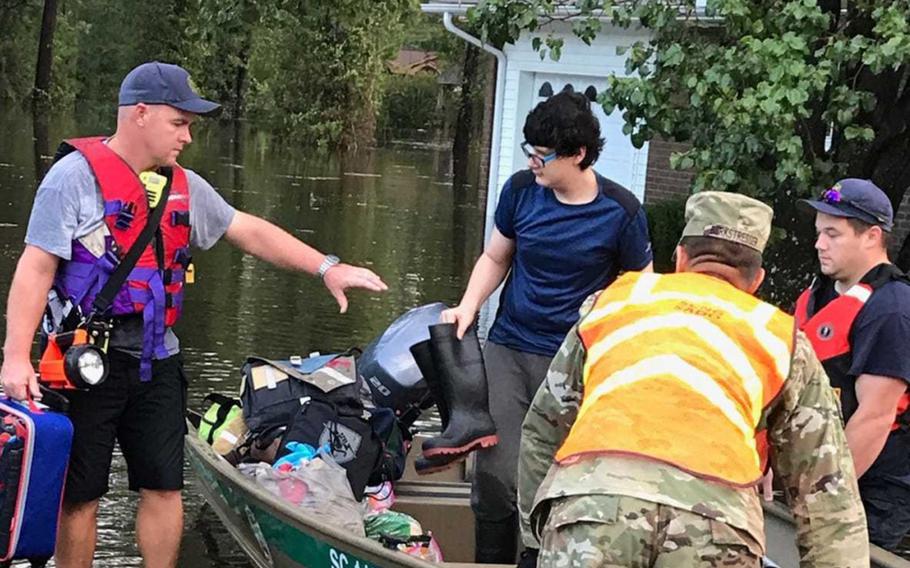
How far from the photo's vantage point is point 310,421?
236 inches

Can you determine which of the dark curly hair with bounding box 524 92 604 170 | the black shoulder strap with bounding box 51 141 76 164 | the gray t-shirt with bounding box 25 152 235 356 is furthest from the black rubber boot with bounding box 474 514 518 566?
the black shoulder strap with bounding box 51 141 76 164

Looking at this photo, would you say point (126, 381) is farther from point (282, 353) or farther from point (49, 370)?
point (282, 353)

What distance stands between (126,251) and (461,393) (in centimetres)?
141

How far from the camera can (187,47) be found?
51469 millimetres

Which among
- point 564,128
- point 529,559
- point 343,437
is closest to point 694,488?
point 529,559

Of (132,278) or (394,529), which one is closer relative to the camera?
(132,278)

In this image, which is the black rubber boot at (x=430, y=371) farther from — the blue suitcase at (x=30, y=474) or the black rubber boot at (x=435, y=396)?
the blue suitcase at (x=30, y=474)

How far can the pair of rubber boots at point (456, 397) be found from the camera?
5.17 meters

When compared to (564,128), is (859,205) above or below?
below

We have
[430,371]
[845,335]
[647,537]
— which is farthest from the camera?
[430,371]

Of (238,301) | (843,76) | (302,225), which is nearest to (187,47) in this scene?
(302,225)

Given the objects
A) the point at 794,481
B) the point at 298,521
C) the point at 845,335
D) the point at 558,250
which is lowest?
the point at 298,521

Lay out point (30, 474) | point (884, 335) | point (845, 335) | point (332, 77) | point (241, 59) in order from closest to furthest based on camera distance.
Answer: point (884, 335) → point (845, 335) → point (30, 474) → point (332, 77) → point (241, 59)

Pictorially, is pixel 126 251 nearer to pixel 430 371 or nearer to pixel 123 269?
pixel 123 269
